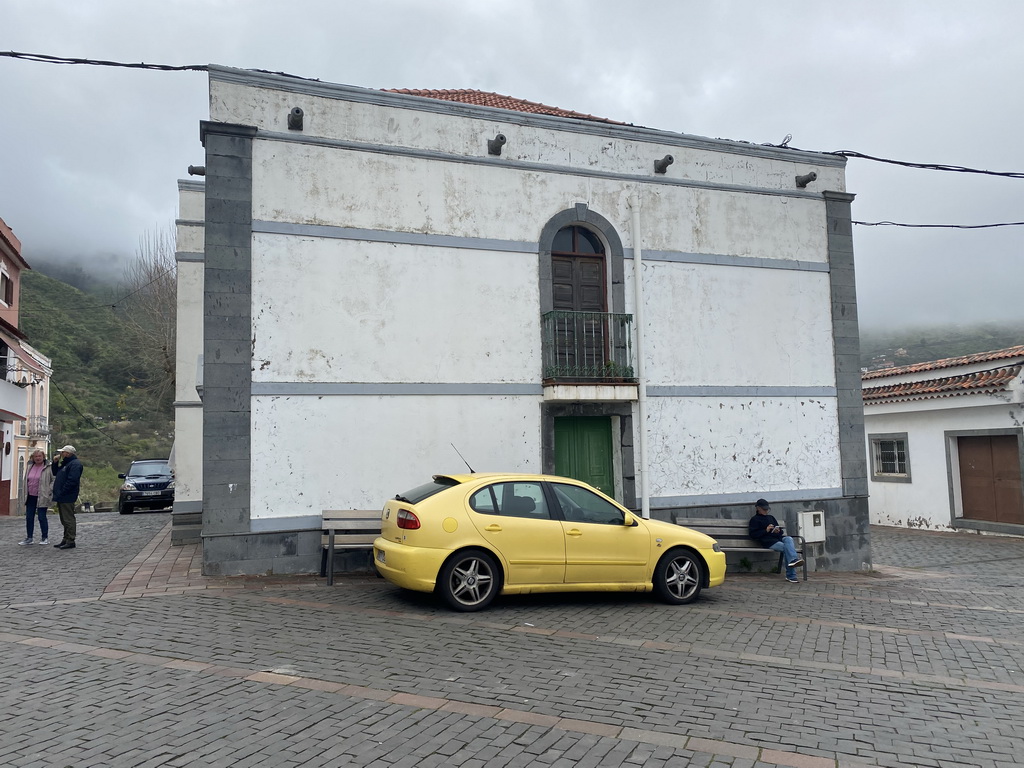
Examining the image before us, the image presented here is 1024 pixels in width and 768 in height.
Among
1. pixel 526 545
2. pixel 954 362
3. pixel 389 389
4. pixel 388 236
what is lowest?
pixel 526 545

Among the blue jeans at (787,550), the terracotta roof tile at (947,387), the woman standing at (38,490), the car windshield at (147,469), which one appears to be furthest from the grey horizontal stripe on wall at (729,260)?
the car windshield at (147,469)

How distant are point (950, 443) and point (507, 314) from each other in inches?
579

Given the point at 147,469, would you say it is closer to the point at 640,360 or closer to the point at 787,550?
the point at 640,360

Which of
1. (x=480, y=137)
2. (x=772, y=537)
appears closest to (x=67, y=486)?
(x=480, y=137)

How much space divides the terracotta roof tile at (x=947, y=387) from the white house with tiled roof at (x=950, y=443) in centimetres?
2

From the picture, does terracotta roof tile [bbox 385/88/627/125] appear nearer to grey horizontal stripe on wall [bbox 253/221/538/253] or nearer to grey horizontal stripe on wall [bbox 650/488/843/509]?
grey horizontal stripe on wall [bbox 253/221/538/253]

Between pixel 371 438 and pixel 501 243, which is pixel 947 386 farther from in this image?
pixel 371 438

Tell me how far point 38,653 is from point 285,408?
4375 mm

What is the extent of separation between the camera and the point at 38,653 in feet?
19.9

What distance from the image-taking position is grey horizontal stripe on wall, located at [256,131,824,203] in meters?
10.3

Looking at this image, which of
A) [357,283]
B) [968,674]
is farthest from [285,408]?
[968,674]

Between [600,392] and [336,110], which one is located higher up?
[336,110]

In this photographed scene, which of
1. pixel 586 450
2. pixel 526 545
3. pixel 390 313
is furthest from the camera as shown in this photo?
pixel 586 450

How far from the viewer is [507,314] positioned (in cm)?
1120
